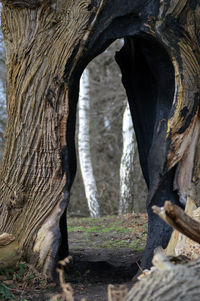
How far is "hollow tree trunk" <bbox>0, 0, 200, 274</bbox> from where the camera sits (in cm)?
508

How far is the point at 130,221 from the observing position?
9.31m

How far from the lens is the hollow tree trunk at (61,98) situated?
16.7ft

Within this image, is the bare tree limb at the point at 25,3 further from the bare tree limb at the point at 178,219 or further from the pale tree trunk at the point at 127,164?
the pale tree trunk at the point at 127,164

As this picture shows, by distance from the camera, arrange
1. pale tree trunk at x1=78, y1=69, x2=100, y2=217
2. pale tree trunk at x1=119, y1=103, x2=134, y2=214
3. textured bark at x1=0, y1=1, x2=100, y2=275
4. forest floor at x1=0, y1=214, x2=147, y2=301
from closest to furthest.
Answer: forest floor at x1=0, y1=214, x2=147, y2=301, textured bark at x1=0, y1=1, x2=100, y2=275, pale tree trunk at x1=119, y1=103, x2=134, y2=214, pale tree trunk at x1=78, y1=69, x2=100, y2=217

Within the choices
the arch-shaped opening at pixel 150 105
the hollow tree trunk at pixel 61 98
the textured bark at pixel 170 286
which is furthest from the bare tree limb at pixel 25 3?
the textured bark at pixel 170 286

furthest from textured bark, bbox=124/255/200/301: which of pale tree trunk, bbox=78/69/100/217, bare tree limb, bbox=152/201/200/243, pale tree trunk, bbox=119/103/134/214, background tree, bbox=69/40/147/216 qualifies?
background tree, bbox=69/40/147/216

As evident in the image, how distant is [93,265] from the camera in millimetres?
5906

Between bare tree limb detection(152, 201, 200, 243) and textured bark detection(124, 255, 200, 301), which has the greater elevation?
bare tree limb detection(152, 201, 200, 243)

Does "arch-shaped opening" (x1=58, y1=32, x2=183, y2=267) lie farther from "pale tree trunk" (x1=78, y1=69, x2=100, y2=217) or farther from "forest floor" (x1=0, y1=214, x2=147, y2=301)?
"pale tree trunk" (x1=78, y1=69, x2=100, y2=217)

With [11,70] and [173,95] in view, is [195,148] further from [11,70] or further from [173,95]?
[11,70]

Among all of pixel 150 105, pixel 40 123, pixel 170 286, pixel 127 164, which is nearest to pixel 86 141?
pixel 127 164

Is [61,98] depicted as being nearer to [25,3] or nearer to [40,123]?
[40,123]

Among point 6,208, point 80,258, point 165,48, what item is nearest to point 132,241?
point 80,258

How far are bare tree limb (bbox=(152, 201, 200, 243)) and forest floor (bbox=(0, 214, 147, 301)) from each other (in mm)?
1536
